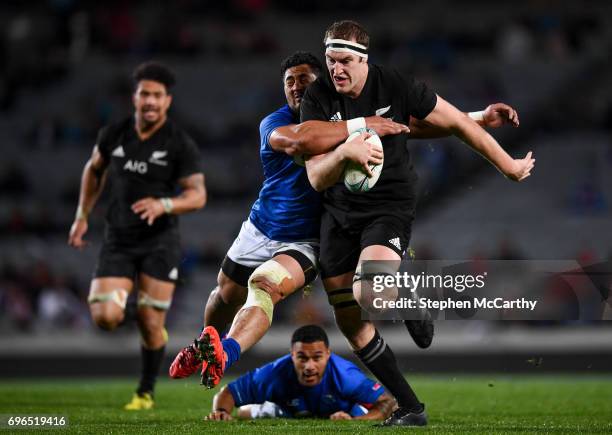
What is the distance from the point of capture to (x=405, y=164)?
7355 millimetres

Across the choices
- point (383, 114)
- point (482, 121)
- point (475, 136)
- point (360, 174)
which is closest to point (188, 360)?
point (360, 174)

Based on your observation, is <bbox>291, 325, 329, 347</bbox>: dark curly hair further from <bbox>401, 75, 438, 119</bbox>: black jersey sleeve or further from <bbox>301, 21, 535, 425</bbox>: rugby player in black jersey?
<bbox>401, 75, 438, 119</bbox>: black jersey sleeve

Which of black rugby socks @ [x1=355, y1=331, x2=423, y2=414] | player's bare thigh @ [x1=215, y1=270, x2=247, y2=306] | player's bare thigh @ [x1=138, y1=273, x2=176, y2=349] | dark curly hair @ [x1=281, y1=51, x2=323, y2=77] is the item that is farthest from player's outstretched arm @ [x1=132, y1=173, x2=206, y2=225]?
black rugby socks @ [x1=355, y1=331, x2=423, y2=414]

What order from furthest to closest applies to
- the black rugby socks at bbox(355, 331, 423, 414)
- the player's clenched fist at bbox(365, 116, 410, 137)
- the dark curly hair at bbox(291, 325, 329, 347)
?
the dark curly hair at bbox(291, 325, 329, 347) < the black rugby socks at bbox(355, 331, 423, 414) < the player's clenched fist at bbox(365, 116, 410, 137)

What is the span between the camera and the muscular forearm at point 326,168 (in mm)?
6727

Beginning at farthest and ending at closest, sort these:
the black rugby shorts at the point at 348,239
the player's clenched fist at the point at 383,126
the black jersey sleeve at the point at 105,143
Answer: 1. the black jersey sleeve at the point at 105,143
2. the black rugby shorts at the point at 348,239
3. the player's clenched fist at the point at 383,126

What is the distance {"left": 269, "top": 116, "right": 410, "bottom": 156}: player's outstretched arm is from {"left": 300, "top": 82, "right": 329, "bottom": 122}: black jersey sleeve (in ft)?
0.43

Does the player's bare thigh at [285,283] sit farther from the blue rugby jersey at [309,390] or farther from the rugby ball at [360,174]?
the blue rugby jersey at [309,390]

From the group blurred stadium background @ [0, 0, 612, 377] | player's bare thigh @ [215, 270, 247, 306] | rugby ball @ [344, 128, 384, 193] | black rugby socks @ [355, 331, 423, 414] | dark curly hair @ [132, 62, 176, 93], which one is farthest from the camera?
blurred stadium background @ [0, 0, 612, 377]

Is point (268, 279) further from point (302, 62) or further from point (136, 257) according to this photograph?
point (136, 257)

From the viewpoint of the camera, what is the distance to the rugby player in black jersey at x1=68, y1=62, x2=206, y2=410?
383 inches

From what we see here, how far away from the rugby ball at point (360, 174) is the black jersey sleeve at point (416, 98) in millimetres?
582

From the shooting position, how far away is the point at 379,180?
725cm

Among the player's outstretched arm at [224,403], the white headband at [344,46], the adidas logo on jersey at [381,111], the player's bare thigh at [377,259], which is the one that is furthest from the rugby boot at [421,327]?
the player's outstretched arm at [224,403]
